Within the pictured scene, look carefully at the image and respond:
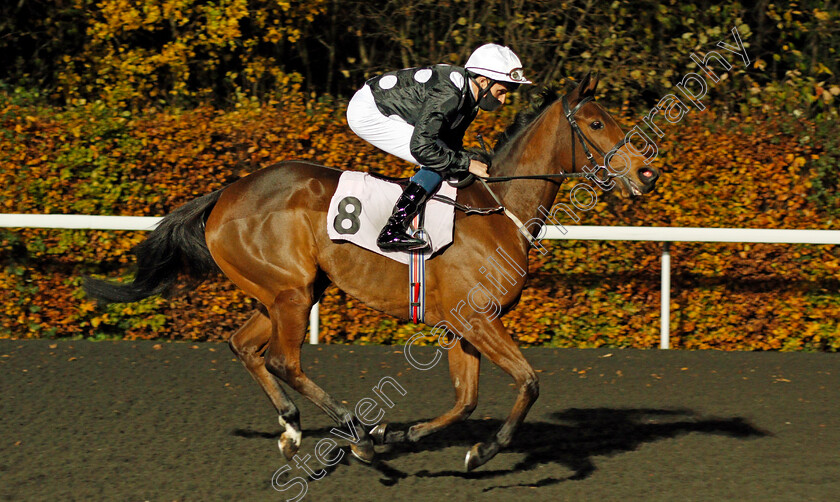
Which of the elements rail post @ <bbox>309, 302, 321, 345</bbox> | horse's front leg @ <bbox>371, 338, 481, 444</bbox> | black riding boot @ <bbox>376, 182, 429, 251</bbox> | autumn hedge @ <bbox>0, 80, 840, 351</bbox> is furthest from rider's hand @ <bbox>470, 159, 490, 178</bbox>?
rail post @ <bbox>309, 302, 321, 345</bbox>

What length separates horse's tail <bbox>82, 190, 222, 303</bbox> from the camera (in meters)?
4.71

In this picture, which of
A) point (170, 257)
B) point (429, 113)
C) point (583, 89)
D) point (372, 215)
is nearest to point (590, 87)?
point (583, 89)

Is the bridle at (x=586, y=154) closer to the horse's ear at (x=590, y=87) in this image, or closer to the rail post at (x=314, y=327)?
the horse's ear at (x=590, y=87)

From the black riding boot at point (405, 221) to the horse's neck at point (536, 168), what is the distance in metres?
0.43

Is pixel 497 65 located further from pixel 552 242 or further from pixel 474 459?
pixel 552 242

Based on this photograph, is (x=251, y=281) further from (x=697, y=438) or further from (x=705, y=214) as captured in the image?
(x=705, y=214)

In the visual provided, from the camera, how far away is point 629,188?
4.14 metres

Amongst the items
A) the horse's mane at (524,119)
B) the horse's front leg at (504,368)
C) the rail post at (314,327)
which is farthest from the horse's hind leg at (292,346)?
the rail post at (314,327)

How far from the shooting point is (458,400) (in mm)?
4324

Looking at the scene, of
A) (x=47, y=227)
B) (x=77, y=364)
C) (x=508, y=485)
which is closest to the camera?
(x=508, y=485)

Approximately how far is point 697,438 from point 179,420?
2717 mm

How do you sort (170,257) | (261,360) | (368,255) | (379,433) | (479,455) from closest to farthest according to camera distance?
(479,455), (379,433), (368,255), (261,360), (170,257)

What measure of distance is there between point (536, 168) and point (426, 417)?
5.17 ft

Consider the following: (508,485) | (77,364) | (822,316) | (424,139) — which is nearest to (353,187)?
(424,139)
